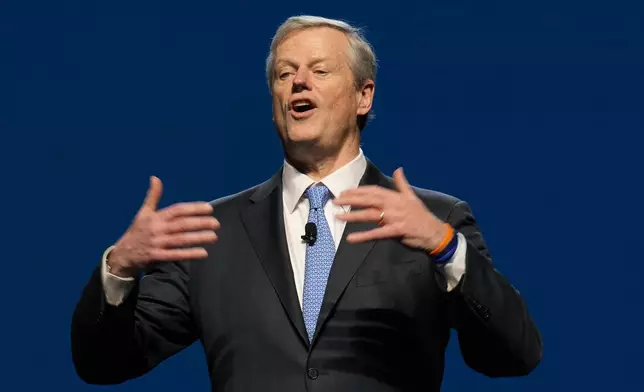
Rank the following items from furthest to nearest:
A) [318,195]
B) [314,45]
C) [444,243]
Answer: [314,45] < [318,195] < [444,243]

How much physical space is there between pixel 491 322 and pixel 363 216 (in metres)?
0.39

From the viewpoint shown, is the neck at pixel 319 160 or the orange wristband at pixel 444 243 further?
the neck at pixel 319 160

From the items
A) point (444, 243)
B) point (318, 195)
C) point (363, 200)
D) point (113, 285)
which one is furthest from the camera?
point (318, 195)

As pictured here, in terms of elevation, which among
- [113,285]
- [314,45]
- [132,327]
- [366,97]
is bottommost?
[132,327]

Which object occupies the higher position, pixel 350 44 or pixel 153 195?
pixel 350 44

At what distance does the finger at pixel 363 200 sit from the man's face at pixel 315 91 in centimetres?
56

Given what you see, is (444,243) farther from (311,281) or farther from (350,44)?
(350,44)

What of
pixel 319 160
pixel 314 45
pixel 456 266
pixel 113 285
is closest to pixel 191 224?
pixel 113 285

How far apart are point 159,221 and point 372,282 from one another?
1.69 ft

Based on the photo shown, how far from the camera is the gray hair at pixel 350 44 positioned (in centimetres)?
300

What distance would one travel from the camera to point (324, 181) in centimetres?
285

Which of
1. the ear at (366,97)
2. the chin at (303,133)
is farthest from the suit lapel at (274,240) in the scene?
the ear at (366,97)

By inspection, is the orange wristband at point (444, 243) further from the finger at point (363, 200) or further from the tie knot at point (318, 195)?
the tie knot at point (318, 195)

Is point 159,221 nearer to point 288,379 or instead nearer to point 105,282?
point 105,282
